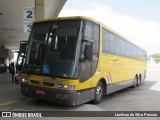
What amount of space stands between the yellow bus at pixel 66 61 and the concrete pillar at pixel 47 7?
5507 mm

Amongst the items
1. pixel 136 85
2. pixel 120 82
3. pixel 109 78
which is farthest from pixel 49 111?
pixel 136 85

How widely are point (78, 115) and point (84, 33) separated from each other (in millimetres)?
2640

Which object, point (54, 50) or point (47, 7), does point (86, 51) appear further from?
point (47, 7)

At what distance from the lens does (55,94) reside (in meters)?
8.30

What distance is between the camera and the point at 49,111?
824 cm

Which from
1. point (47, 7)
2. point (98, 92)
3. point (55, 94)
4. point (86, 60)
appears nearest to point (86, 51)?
point (86, 60)

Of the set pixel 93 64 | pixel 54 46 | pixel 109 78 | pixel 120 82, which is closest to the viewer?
pixel 54 46

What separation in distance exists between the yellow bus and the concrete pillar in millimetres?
5507

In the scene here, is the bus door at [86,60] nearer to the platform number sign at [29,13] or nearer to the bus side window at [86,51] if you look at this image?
the bus side window at [86,51]

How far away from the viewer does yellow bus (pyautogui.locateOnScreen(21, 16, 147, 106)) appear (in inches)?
323

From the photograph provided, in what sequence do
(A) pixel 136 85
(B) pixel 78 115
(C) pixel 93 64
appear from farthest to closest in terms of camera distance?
(A) pixel 136 85
(C) pixel 93 64
(B) pixel 78 115

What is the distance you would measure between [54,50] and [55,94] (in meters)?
1.42

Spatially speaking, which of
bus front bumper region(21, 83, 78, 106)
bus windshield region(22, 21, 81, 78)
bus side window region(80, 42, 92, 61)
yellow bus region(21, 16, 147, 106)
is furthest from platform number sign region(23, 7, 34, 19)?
bus side window region(80, 42, 92, 61)

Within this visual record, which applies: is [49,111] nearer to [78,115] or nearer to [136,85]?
[78,115]
